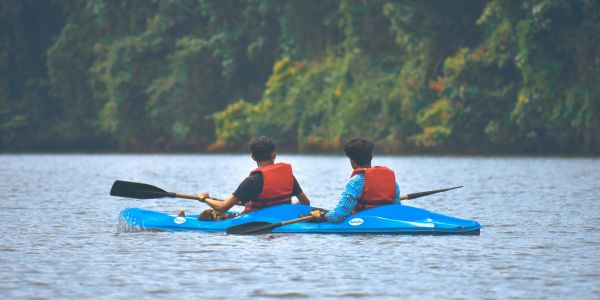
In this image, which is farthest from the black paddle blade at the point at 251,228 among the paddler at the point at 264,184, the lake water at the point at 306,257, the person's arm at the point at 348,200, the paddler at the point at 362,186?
the person's arm at the point at 348,200

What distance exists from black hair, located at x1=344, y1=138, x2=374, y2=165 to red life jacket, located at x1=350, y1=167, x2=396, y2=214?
13 cm

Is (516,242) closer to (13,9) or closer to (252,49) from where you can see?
(252,49)

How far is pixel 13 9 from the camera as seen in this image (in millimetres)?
80750

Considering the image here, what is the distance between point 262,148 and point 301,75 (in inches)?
1989

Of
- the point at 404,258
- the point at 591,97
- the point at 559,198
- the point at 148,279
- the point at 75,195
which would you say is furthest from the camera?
the point at 591,97

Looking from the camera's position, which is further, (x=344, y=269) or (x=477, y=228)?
(x=477, y=228)

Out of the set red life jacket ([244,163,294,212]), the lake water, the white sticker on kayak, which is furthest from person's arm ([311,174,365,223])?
red life jacket ([244,163,294,212])

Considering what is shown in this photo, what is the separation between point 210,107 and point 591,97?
29.2m

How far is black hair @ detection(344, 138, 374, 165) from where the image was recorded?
54.1ft

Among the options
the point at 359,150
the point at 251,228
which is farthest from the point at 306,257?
the point at 359,150

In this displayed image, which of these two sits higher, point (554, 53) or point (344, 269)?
point (554, 53)

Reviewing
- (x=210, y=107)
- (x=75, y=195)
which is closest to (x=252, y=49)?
(x=210, y=107)

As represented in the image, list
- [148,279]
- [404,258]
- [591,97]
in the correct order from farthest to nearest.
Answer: [591,97], [404,258], [148,279]

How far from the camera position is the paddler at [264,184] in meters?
16.8
